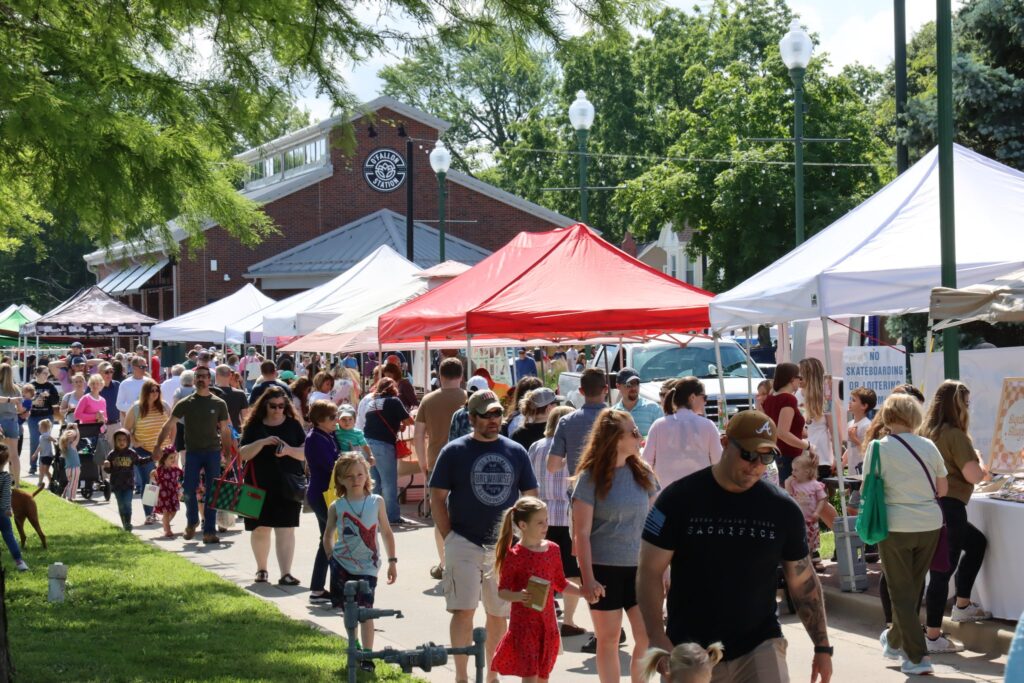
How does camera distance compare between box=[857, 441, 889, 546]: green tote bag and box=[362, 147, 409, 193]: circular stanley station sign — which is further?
box=[362, 147, 409, 193]: circular stanley station sign

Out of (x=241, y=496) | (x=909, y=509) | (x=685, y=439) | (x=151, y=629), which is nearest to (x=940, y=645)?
(x=909, y=509)

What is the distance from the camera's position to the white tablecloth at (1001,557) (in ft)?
29.8

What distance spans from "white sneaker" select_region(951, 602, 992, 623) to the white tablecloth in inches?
2.3

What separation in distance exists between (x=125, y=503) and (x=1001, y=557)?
10928mm

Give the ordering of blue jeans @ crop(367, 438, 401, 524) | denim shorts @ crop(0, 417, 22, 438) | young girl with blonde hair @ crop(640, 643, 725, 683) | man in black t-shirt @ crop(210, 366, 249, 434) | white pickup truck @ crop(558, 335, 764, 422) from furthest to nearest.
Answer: white pickup truck @ crop(558, 335, 764, 422)
denim shorts @ crop(0, 417, 22, 438)
man in black t-shirt @ crop(210, 366, 249, 434)
blue jeans @ crop(367, 438, 401, 524)
young girl with blonde hair @ crop(640, 643, 725, 683)

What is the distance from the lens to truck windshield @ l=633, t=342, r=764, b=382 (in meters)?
22.2

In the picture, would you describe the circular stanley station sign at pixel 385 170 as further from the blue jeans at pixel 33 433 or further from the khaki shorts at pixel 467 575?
the khaki shorts at pixel 467 575

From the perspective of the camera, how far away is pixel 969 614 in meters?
9.38

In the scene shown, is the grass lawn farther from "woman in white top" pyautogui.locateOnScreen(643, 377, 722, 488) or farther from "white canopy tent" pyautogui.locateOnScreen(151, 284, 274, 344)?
"white canopy tent" pyautogui.locateOnScreen(151, 284, 274, 344)

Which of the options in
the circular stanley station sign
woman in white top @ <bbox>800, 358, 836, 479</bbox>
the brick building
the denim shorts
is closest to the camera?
woman in white top @ <bbox>800, 358, 836, 479</bbox>

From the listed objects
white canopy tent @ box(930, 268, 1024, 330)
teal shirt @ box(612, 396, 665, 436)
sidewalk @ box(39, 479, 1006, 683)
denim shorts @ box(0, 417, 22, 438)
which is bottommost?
sidewalk @ box(39, 479, 1006, 683)

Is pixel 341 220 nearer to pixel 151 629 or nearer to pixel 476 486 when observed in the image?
pixel 151 629

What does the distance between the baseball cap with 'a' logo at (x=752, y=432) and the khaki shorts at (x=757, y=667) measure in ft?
2.43

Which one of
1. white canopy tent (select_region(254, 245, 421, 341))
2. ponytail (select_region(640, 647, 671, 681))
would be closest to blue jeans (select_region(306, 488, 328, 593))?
ponytail (select_region(640, 647, 671, 681))
